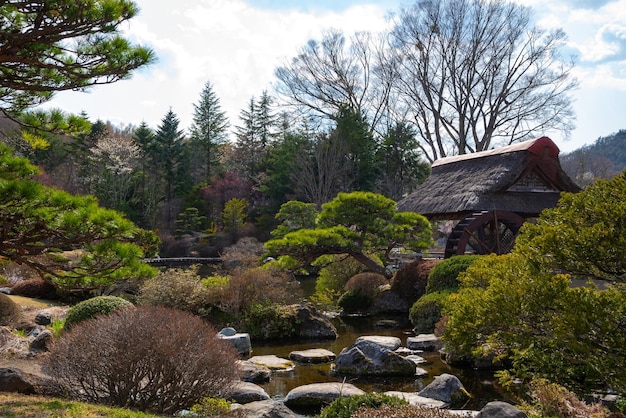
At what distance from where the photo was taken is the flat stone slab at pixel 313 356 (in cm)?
1046

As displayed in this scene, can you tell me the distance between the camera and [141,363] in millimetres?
5695

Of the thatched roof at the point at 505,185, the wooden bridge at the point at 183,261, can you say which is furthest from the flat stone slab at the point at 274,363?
the wooden bridge at the point at 183,261

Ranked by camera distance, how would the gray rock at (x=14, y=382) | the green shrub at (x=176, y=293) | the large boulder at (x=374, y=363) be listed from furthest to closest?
the green shrub at (x=176, y=293) < the large boulder at (x=374, y=363) < the gray rock at (x=14, y=382)

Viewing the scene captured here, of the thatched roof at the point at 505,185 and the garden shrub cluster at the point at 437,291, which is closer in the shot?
the garden shrub cluster at the point at 437,291

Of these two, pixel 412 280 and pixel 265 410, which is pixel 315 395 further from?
pixel 412 280

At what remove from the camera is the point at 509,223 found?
61.0 feet

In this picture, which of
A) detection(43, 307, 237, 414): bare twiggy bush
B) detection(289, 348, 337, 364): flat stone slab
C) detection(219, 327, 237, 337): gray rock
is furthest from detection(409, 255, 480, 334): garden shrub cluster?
detection(43, 307, 237, 414): bare twiggy bush

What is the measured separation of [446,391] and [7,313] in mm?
9929

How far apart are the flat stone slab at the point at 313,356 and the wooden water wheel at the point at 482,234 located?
7130 mm

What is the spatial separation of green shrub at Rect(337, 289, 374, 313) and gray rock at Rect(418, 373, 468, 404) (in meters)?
8.07

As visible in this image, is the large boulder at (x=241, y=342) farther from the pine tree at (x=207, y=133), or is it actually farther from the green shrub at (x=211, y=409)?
the pine tree at (x=207, y=133)

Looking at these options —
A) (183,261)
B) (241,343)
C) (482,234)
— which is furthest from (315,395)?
(183,261)

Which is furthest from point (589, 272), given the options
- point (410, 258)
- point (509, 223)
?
point (410, 258)

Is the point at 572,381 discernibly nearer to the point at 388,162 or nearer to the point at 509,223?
the point at 509,223
